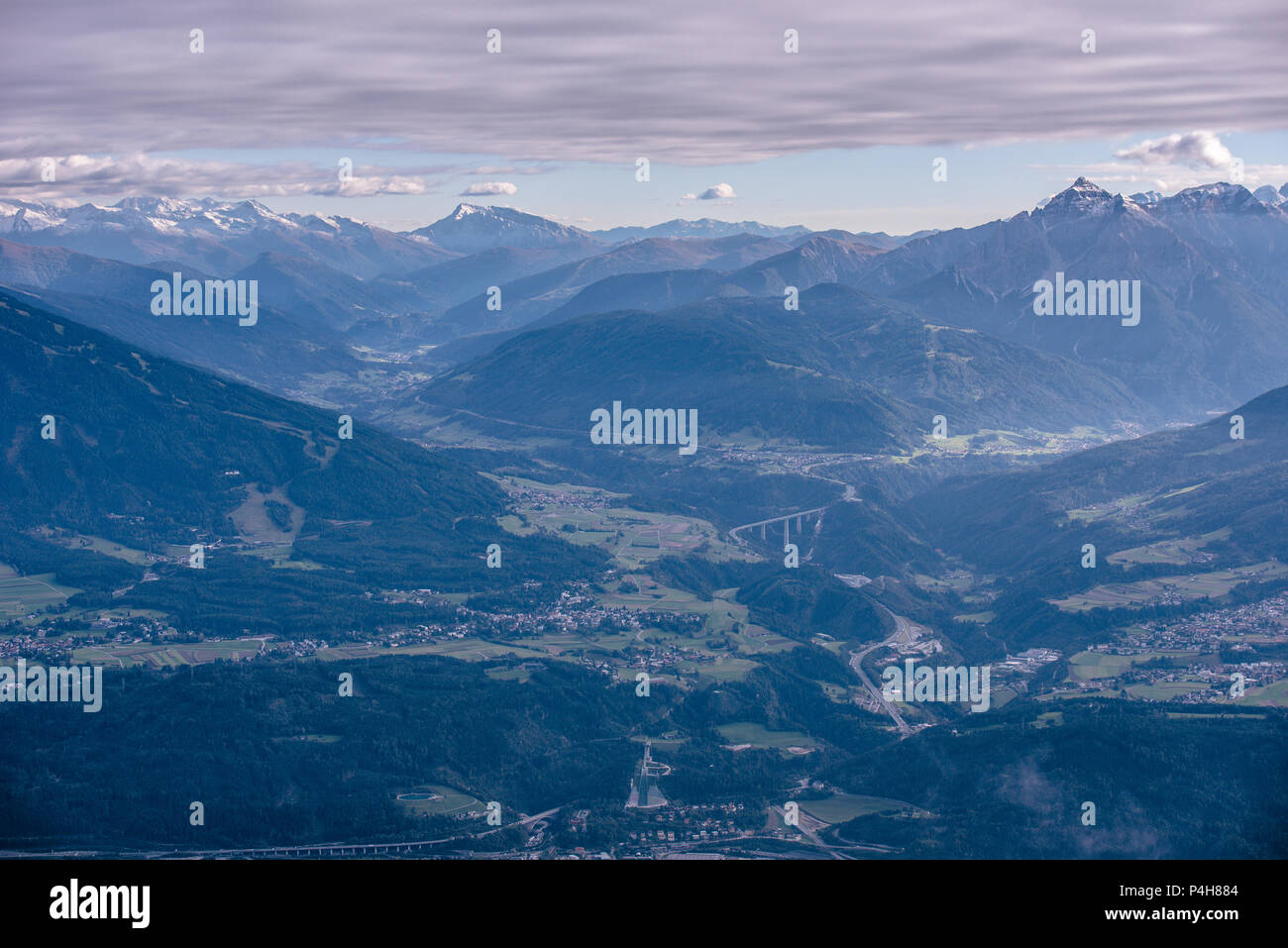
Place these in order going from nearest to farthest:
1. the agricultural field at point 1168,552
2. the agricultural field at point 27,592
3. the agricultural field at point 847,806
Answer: the agricultural field at point 847,806
the agricultural field at point 27,592
the agricultural field at point 1168,552

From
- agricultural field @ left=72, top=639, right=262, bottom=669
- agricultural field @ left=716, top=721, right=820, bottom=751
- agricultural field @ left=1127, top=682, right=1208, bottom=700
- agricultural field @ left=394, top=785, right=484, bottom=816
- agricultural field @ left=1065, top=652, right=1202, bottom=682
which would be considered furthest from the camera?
agricultural field @ left=72, top=639, right=262, bottom=669

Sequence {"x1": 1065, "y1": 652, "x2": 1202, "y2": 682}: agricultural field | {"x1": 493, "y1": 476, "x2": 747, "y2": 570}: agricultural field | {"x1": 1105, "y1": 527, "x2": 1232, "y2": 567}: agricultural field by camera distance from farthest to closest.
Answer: {"x1": 493, "y1": 476, "x2": 747, "y2": 570}: agricultural field
{"x1": 1105, "y1": 527, "x2": 1232, "y2": 567}: agricultural field
{"x1": 1065, "y1": 652, "x2": 1202, "y2": 682}: agricultural field

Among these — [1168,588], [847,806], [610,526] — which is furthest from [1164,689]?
[610,526]

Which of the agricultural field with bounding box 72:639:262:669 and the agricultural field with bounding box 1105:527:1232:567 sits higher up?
the agricultural field with bounding box 1105:527:1232:567

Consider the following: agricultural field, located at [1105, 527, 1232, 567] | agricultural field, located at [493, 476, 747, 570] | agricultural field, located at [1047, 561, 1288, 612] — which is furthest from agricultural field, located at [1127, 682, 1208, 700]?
agricultural field, located at [493, 476, 747, 570]

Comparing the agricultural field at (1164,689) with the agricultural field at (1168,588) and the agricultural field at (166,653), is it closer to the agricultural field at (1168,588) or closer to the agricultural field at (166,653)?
the agricultural field at (1168,588)

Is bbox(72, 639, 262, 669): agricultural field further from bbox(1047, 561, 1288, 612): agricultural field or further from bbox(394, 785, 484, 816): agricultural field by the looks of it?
bbox(1047, 561, 1288, 612): agricultural field

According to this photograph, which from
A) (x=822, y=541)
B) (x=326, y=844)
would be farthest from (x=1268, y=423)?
(x=326, y=844)

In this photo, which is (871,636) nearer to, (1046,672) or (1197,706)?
(1046,672)

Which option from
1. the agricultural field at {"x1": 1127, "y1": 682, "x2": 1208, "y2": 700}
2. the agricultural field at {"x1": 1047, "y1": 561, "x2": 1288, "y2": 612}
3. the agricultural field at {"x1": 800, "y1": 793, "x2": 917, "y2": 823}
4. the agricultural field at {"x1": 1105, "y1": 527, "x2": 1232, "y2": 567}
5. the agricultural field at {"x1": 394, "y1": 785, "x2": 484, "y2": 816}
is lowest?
the agricultural field at {"x1": 800, "y1": 793, "x2": 917, "y2": 823}

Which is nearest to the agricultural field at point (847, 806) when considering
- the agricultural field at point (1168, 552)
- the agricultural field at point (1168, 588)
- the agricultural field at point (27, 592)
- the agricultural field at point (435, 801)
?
the agricultural field at point (435, 801)

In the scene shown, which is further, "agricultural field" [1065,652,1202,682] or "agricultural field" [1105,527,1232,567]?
"agricultural field" [1105,527,1232,567]
